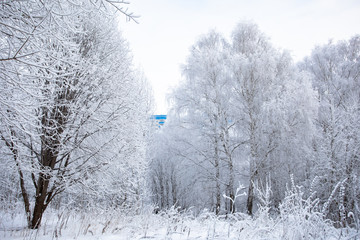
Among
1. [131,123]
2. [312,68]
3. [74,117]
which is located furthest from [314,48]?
[74,117]

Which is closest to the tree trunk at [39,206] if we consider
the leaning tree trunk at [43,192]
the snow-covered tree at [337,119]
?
the leaning tree trunk at [43,192]

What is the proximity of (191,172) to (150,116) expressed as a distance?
3.99 metres

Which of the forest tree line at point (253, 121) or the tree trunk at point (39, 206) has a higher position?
the forest tree line at point (253, 121)

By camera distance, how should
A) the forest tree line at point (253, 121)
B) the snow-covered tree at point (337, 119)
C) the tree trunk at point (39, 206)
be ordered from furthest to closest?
the forest tree line at point (253, 121) < the snow-covered tree at point (337, 119) < the tree trunk at point (39, 206)

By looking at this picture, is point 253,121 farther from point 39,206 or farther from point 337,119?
point 39,206

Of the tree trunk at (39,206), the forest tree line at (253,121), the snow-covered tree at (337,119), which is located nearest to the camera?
the tree trunk at (39,206)

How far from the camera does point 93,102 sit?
4.68 meters

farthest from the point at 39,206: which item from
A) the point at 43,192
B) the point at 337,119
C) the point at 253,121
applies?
the point at 337,119

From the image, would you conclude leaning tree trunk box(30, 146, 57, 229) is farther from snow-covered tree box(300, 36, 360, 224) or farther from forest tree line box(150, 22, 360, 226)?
snow-covered tree box(300, 36, 360, 224)

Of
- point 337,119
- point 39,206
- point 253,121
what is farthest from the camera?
point 253,121

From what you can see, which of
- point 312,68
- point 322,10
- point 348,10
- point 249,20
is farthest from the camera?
point 312,68

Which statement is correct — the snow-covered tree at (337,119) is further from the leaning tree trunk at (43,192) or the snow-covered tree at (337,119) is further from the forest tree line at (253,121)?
the leaning tree trunk at (43,192)

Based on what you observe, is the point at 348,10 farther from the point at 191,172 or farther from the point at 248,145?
the point at 191,172

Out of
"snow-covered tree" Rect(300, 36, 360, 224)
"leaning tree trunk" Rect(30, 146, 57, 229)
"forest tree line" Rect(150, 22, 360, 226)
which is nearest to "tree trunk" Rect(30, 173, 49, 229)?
"leaning tree trunk" Rect(30, 146, 57, 229)
